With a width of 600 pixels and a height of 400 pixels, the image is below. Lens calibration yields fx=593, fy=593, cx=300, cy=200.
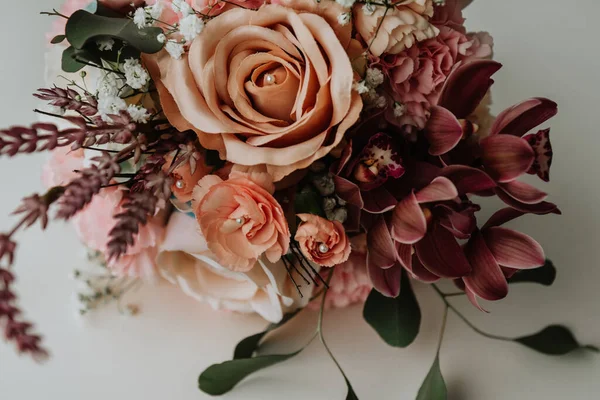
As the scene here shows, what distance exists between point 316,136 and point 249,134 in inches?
2.7

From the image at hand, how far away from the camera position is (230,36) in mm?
572

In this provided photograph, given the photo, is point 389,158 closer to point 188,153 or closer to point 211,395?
point 188,153

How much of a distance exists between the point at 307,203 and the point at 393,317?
24cm

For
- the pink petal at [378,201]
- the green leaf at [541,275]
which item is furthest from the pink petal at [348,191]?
the green leaf at [541,275]

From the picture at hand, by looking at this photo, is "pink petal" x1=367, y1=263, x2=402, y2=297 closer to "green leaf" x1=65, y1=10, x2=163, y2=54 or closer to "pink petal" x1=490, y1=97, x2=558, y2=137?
"pink petal" x1=490, y1=97, x2=558, y2=137

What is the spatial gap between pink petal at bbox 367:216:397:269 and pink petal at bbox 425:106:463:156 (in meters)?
0.09

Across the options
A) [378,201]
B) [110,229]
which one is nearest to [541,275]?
[378,201]

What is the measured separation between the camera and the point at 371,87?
1.96 feet

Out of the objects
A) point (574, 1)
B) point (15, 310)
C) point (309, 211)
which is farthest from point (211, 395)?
point (574, 1)

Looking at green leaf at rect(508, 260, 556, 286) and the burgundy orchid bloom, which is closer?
the burgundy orchid bloom

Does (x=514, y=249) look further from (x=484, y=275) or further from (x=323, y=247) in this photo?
(x=323, y=247)

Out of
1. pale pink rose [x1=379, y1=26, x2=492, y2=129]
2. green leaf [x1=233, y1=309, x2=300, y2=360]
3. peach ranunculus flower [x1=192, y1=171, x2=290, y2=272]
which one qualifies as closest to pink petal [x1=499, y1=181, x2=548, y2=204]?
pale pink rose [x1=379, y1=26, x2=492, y2=129]

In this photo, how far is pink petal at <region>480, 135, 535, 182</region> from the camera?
57 centimetres

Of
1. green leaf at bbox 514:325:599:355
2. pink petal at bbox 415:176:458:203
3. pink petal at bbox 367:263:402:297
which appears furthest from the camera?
green leaf at bbox 514:325:599:355
